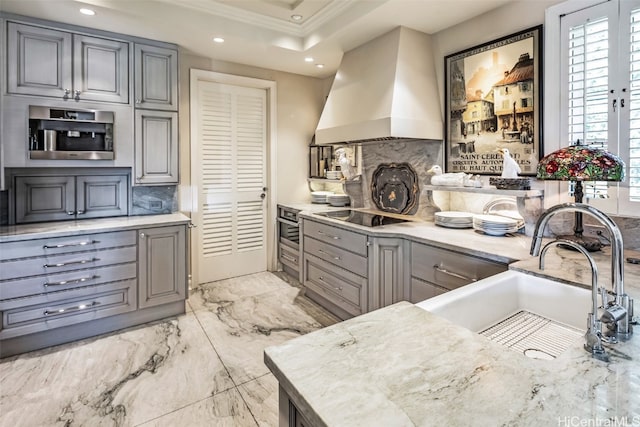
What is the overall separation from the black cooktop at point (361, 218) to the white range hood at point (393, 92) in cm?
71

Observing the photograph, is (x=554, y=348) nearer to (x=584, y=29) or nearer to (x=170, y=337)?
(x=584, y=29)

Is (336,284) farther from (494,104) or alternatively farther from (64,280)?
(64,280)

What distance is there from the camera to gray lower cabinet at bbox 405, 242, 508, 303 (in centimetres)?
195

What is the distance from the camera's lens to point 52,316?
255 cm

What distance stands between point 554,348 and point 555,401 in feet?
2.20

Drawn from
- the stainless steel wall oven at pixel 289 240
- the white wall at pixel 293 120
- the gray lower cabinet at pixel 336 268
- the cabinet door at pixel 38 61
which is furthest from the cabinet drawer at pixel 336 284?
the cabinet door at pixel 38 61

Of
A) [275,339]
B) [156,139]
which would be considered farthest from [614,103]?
[156,139]

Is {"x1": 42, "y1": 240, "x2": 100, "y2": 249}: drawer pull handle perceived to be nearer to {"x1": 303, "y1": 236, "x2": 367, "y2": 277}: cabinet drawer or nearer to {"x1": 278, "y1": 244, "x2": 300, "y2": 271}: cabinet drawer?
{"x1": 303, "y1": 236, "x2": 367, "y2": 277}: cabinet drawer

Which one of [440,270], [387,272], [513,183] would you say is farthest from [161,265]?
Answer: [513,183]

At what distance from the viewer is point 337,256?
296 cm

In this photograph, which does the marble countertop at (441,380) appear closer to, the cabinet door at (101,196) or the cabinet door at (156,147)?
the cabinet door at (156,147)

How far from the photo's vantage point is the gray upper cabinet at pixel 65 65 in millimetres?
2578

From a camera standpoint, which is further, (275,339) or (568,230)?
(275,339)

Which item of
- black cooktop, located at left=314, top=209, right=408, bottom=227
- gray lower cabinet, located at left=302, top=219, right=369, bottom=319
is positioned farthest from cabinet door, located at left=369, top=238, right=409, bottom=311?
black cooktop, located at left=314, top=209, right=408, bottom=227
